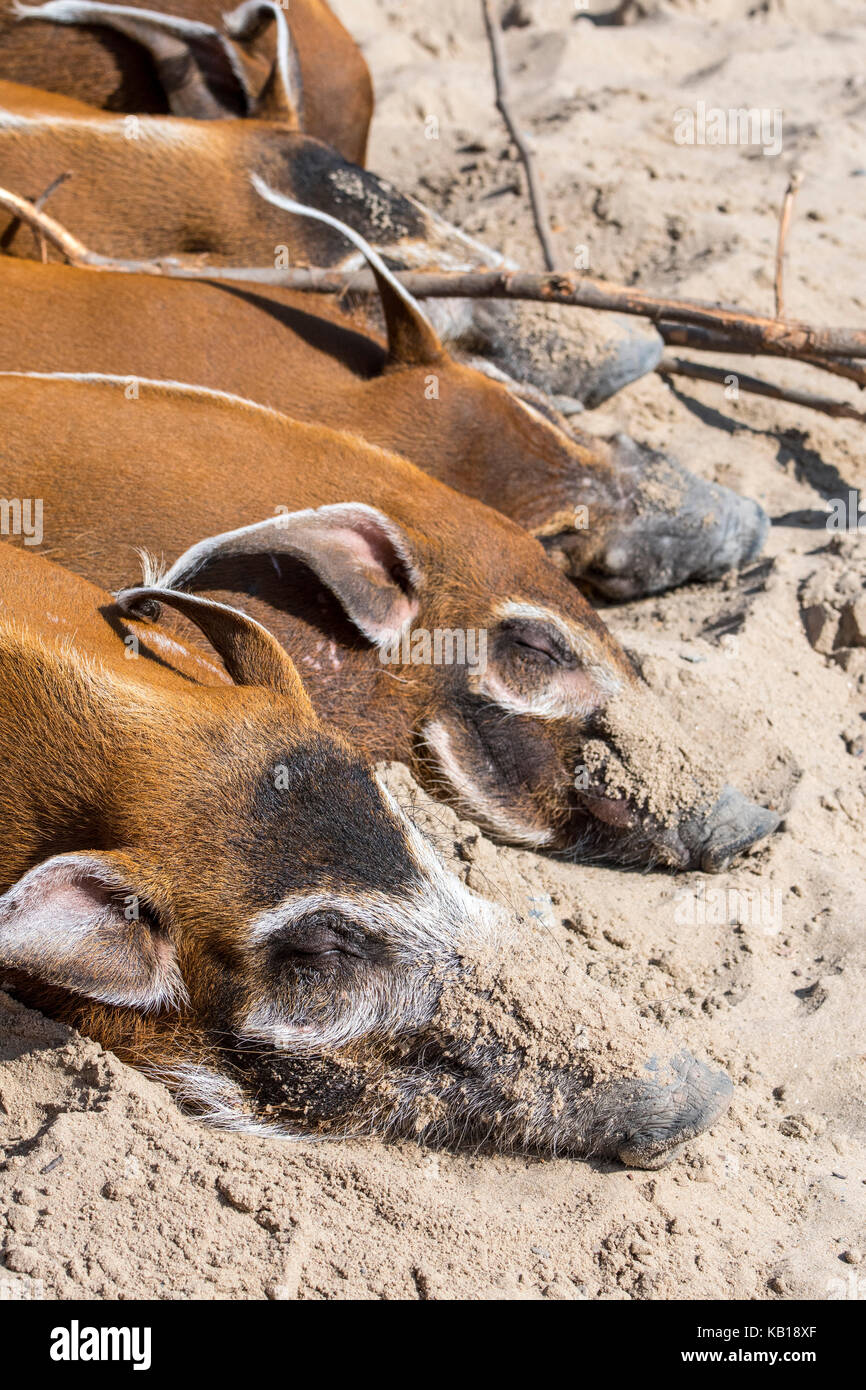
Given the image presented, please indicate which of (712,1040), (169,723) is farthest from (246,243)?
(712,1040)

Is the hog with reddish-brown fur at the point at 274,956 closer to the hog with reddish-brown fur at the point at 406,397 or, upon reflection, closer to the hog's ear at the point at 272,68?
the hog with reddish-brown fur at the point at 406,397

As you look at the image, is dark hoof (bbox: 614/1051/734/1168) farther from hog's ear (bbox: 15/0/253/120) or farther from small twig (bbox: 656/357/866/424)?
hog's ear (bbox: 15/0/253/120)

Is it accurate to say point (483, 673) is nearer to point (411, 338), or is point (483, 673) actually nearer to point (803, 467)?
point (411, 338)

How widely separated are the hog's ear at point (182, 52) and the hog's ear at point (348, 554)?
2.51m

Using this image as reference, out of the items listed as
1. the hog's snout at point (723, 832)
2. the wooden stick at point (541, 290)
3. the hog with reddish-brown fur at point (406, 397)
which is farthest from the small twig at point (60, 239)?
the hog's snout at point (723, 832)

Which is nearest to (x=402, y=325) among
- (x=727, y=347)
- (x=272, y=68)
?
(x=727, y=347)

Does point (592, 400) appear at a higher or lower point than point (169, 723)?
higher

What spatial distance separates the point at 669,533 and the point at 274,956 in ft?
7.07

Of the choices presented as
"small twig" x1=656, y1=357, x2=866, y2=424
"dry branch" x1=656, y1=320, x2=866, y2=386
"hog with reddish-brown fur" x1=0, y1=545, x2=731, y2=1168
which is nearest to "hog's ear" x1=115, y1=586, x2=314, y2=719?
"hog with reddish-brown fur" x1=0, y1=545, x2=731, y2=1168

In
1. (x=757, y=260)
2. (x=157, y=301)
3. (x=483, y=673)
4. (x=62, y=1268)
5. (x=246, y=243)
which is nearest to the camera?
(x=62, y=1268)

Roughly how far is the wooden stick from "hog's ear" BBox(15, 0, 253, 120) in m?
1.03

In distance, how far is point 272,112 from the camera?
4871 millimetres

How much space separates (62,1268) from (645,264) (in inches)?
180

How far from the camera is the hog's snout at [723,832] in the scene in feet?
10.4
